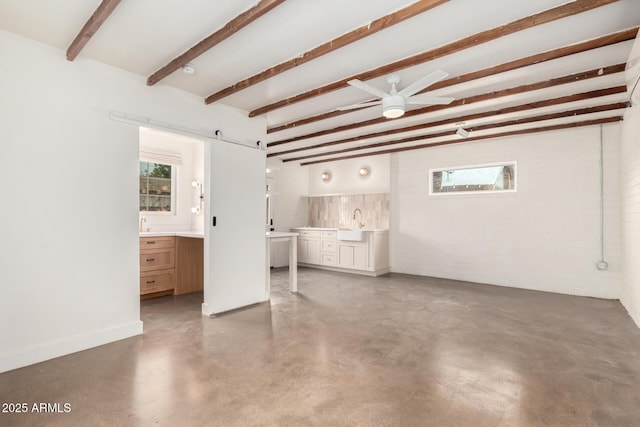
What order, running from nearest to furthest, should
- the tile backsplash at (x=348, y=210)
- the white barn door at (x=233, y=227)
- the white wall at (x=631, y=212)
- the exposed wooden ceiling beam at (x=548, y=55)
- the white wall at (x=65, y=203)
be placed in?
the exposed wooden ceiling beam at (x=548, y=55) → the white wall at (x=65, y=203) → the white wall at (x=631, y=212) → the white barn door at (x=233, y=227) → the tile backsplash at (x=348, y=210)

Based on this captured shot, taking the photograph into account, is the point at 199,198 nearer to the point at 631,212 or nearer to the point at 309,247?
the point at 309,247

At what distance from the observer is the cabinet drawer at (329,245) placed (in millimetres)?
6830

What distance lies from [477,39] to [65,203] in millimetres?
3596

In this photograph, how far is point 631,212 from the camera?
12.5 feet

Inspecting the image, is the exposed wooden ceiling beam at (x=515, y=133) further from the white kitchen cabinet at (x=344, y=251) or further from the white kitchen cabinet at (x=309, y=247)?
the white kitchen cabinet at (x=309, y=247)

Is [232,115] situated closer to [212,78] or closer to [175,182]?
[212,78]

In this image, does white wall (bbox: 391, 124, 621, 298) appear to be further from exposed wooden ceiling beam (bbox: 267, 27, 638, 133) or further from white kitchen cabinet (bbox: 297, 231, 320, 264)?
exposed wooden ceiling beam (bbox: 267, 27, 638, 133)

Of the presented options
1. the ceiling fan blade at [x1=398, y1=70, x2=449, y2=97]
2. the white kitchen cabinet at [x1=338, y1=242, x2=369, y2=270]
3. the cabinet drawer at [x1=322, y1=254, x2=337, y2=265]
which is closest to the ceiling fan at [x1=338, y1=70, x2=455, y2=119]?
the ceiling fan blade at [x1=398, y1=70, x2=449, y2=97]

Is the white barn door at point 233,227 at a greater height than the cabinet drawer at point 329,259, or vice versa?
the white barn door at point 233,227

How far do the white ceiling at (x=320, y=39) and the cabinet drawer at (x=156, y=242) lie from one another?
2.14 meters

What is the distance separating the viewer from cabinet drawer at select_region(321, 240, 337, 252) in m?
6.83

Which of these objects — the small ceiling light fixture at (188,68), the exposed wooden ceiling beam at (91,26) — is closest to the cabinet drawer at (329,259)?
the small ceiling light fixture at (188,68)

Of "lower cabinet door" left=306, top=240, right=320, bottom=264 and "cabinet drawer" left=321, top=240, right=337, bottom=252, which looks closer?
"cabinet drawer" left=321, top=240, right=337, bottom=252

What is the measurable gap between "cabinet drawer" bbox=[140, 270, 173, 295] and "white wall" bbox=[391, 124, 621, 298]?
4.36 metres
